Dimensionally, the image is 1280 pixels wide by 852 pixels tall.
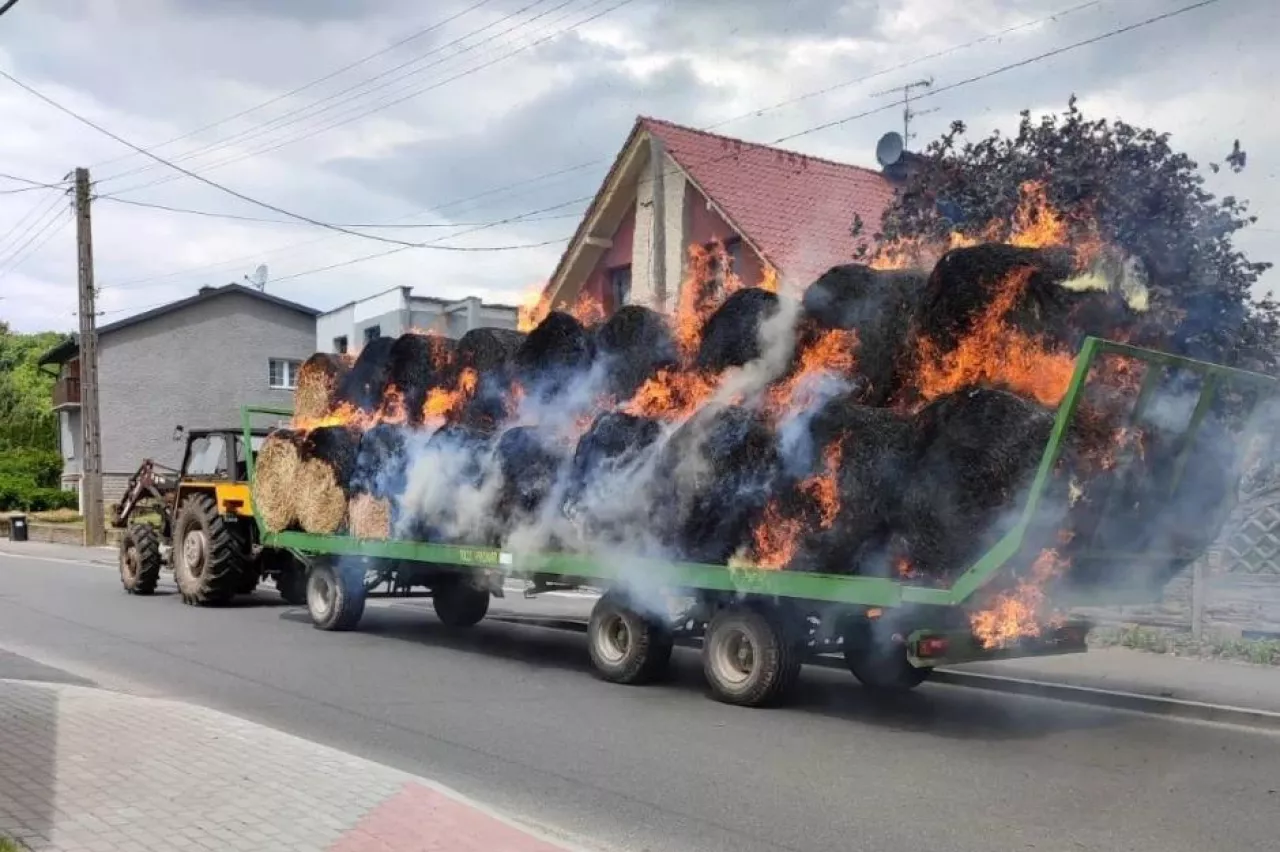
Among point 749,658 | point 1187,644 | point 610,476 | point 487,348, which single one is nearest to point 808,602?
point 749,658

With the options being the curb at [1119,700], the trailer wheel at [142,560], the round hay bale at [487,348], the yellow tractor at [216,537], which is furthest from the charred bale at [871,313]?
the trailer wheel at [142,560]

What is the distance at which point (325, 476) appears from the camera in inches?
506

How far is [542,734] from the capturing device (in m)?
8.16

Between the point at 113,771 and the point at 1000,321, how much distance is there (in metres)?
5.83

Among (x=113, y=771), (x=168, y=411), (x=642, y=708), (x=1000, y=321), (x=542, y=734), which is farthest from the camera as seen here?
(x=168, y=411)

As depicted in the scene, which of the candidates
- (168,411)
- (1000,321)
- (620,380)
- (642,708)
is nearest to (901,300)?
(1000,321)

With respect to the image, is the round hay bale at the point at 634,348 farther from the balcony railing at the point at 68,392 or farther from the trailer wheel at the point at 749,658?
the balcony railing at the point at 68,392

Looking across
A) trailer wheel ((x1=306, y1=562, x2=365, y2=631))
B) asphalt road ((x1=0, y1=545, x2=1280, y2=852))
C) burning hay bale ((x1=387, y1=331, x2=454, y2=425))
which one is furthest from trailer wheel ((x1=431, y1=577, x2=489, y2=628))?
burning hay bale ((x1=387, y1=331, x2=454, y2=425))

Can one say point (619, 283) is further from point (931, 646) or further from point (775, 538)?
point (931, 646)

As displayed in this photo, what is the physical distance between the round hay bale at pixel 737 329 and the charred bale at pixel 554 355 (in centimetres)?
145

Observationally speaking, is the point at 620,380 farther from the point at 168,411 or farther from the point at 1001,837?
the point at 168,411

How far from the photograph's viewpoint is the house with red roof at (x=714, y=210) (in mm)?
21469

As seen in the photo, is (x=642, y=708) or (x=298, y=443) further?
(x=298, y=443)

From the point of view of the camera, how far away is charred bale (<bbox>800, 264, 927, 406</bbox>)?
8.38 metres
